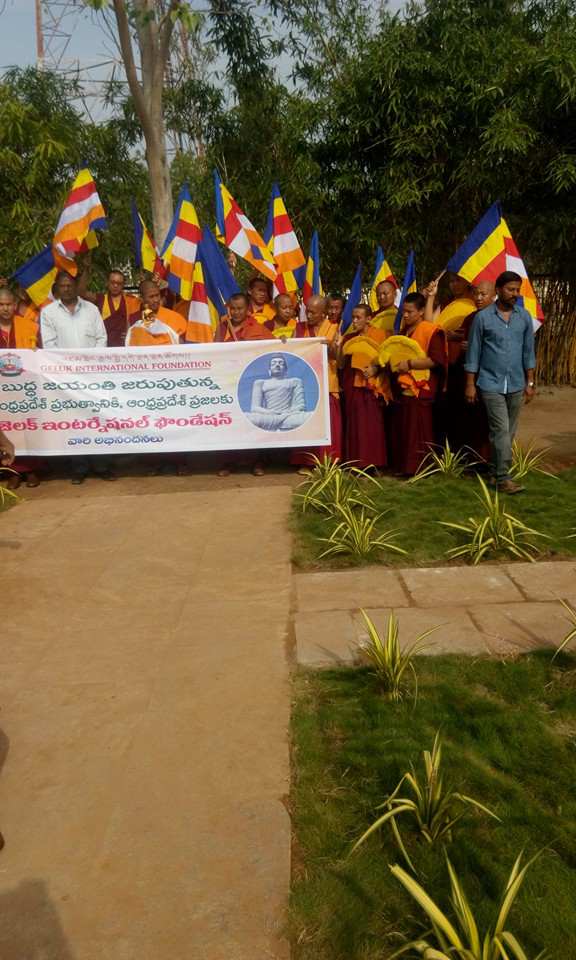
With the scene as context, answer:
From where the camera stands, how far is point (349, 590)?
4.89 meters

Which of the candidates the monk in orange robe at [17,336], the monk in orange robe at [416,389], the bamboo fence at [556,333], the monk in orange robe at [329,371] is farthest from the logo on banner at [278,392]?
the bamboo fence at [556,333]

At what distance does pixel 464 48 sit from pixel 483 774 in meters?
9.98

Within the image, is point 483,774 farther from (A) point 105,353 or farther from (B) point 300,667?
(A) point 105,353

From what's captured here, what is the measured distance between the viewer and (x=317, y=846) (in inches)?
105

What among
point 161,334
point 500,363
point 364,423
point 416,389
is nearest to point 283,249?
point 161,334

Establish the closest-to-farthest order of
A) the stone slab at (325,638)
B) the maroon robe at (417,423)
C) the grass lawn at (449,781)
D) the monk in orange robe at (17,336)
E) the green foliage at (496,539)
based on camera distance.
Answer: the grass lawn at (449,781)
the stone slab at (325,638)
the green foliage at (496,539)
the maroon robe at (417,423)
the monk in orange robe at (17,336)

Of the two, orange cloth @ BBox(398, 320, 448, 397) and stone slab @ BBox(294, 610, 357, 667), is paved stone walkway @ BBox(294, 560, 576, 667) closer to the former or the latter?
stone slab @ BBox(294, 610, 357, 667)

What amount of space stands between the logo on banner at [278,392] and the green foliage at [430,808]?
518cm

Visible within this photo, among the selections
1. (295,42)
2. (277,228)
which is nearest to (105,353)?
(277,228)

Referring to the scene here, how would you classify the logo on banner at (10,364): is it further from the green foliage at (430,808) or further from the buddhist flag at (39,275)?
the green foliage at (430,808)

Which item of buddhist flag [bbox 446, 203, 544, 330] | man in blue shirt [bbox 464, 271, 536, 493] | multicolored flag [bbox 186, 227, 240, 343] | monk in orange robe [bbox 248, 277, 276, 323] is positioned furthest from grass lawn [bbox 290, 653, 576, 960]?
monk in orange robe [bbox 248, 277, 276, 323]

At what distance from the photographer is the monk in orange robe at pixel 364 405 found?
24.9 feet

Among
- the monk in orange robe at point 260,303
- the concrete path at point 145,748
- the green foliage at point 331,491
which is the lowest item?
the concrete path at point 145,748

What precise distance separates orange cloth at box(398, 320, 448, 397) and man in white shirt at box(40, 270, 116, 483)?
289 centimetres
